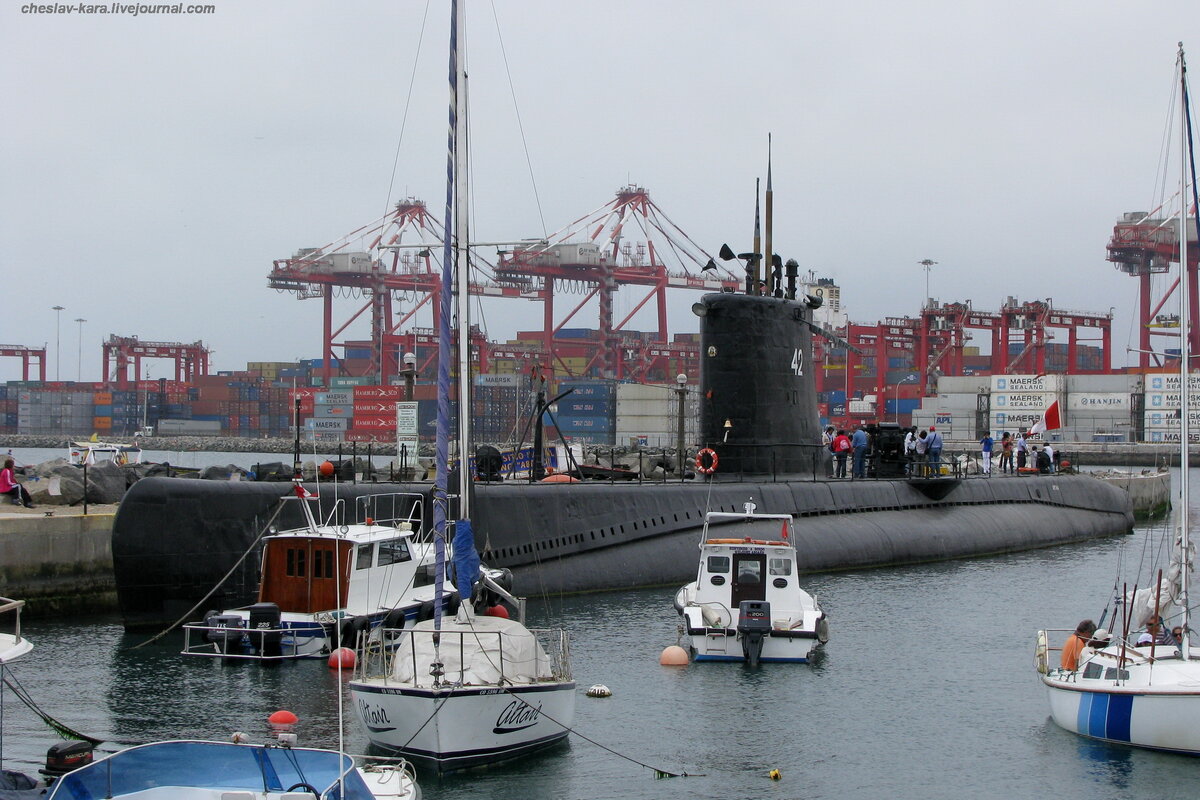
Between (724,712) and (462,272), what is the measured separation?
5.41 meters

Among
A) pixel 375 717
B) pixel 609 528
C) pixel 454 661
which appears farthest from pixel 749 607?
pixel 375 717

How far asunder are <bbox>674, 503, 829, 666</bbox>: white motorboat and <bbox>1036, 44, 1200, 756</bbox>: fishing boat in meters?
3.44

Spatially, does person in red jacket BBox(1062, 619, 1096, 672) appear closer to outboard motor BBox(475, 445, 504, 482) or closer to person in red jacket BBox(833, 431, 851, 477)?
outboard motor BBox(475, 445, 504, 482)

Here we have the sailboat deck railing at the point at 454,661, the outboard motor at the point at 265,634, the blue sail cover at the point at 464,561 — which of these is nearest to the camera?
the sailboat deck railing at the point at 454,661

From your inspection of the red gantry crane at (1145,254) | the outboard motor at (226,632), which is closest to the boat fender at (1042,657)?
the outboard motor at (226,632)

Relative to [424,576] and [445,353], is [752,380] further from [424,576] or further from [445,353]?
[445,353]

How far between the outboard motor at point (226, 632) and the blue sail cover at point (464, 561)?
4.81m

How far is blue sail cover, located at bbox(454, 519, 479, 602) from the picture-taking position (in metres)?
12.3

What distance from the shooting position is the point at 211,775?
8.38 meters

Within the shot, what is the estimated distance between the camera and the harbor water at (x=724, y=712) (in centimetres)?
1179

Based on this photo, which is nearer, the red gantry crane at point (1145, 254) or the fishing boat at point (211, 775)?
the fishing boat at point (211, 775)

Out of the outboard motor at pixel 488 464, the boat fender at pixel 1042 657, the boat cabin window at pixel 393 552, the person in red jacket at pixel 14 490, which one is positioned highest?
the outboard motor at pixel 488 464

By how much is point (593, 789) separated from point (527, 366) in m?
95.8

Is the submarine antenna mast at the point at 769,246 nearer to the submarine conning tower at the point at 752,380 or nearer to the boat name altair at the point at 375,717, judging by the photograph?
the submarine conning tower at the point at 752,380
